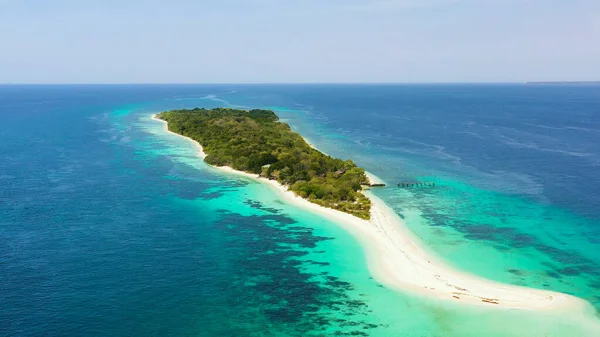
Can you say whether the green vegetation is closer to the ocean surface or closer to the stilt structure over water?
the ocean surface

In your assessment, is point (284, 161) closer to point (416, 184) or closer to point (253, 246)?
point (416, 184)

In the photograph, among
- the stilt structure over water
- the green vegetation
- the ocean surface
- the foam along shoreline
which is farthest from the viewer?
the stilt structure over water

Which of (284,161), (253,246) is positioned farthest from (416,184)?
(253,246)

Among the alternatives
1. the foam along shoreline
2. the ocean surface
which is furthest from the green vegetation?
the ocean surface

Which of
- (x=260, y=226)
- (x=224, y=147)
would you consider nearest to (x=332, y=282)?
(x=260, y=226)

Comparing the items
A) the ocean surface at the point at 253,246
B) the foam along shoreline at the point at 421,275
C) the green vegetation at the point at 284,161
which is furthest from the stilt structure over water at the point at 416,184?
the foam along shoreline at the point at 421,275
